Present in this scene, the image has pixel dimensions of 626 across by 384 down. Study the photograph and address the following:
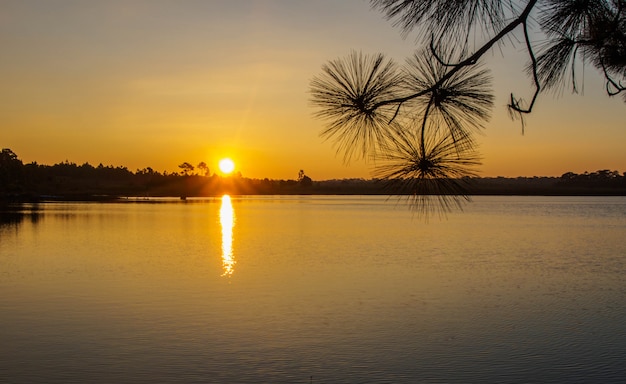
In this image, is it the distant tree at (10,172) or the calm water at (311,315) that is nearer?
the calm water at (311,315)

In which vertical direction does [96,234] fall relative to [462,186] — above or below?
below

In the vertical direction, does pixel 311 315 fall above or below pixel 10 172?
below

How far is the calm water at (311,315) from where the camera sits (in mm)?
9500

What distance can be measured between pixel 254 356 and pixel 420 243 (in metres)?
20.6

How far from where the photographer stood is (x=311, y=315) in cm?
1324

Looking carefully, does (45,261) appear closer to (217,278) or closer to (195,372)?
(217,278)

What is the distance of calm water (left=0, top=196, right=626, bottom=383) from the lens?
9.50 metres

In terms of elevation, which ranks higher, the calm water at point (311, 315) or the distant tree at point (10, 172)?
the distant tree at point (10, 172)

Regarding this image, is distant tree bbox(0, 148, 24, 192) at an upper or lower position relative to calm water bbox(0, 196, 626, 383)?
upper

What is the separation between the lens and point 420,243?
97.8 feet

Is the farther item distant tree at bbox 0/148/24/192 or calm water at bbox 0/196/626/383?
distant tree at bbox 0/148/24/192

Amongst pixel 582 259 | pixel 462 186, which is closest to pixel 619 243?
pixel 582 259

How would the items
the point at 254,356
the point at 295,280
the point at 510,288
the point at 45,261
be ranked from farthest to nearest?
the point at 45,261
the point at 295,280
the point at 510,288
the point at 254,356

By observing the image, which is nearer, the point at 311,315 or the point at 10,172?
the point at 311,315
